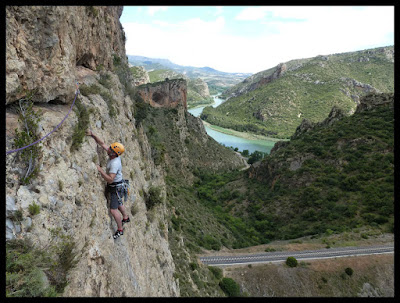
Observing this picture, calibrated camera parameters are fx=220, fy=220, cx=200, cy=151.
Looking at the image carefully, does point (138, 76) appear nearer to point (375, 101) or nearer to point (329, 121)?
point (329, 121)

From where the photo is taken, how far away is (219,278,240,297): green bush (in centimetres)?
1612

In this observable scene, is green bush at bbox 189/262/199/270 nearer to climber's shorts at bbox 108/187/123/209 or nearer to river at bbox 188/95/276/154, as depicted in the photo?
climber's shorts at bbox 108/187/123/209

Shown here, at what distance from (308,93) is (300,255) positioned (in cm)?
14204

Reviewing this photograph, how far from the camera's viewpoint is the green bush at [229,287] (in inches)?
635

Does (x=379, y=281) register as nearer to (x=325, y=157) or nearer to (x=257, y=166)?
(x=325, y=157)

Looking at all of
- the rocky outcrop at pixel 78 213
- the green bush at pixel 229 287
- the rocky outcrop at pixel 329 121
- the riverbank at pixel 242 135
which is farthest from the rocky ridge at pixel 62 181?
the riverbank at pixel 242 135

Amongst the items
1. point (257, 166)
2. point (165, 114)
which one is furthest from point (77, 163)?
point (165, 114)

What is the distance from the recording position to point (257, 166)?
1900 inches

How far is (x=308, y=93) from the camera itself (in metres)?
142

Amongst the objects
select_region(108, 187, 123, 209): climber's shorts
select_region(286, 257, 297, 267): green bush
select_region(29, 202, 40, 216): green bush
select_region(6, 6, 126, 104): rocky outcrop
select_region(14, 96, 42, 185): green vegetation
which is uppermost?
select_region(6, 6, 126, 104): rocky outcrop

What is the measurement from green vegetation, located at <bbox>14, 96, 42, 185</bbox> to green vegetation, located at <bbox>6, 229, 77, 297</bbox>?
121 cm

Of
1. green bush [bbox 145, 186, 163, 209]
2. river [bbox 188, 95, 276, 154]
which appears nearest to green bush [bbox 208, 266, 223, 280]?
green bush [bbox 145, 186, 163, 209]

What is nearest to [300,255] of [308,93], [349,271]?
[349,271]
